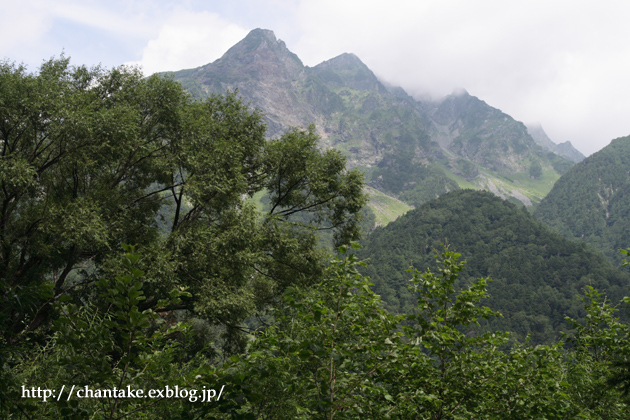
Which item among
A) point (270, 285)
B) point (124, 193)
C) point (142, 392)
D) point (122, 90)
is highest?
point (122, 90)

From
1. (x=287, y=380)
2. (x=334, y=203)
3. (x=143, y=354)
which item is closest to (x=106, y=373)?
(x=143, y=354)

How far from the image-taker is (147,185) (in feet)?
64.1

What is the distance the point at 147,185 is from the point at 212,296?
28.1 ft

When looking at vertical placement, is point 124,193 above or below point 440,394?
above

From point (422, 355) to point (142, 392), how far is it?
3.72 m

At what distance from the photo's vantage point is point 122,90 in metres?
17.9

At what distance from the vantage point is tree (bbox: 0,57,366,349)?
533 inches

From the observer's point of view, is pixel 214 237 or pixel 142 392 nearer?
pixel 142 392

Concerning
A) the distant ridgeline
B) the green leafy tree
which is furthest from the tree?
the distant ridgeline

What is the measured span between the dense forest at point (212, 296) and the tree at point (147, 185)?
0.09 m

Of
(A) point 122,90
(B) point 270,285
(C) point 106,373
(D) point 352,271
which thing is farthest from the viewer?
(B) point 270,285

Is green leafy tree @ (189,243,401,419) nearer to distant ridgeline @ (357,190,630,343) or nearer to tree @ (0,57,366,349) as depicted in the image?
tree @ (0,57,366,349)

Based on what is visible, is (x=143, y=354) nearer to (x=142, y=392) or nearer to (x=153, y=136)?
(x=142, y=392)

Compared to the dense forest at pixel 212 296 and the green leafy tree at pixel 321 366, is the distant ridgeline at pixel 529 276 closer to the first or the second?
the dense forest at pixel 212 296
